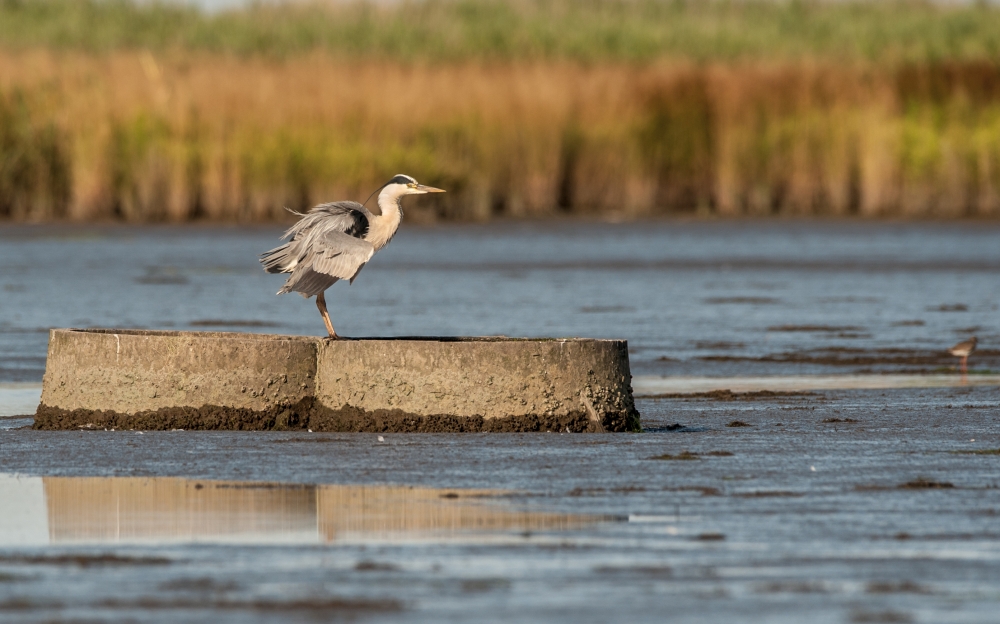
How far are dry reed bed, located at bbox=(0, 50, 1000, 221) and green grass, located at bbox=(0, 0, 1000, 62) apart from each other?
3139 millimetres

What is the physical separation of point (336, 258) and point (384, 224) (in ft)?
1.88

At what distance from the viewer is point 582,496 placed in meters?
7.41

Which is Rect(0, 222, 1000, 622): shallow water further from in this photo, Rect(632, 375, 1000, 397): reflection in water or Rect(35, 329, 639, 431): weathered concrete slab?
Rect(35, 329, 639, 431): weathered concrete slab

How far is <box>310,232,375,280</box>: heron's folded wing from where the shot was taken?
10.0 metres

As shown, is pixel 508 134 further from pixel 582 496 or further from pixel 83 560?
pixel 83 560

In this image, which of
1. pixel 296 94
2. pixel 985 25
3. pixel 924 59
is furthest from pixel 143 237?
pixel 985 25

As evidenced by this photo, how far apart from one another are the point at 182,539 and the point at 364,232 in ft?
13.7

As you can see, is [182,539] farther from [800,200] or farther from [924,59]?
[924,59]

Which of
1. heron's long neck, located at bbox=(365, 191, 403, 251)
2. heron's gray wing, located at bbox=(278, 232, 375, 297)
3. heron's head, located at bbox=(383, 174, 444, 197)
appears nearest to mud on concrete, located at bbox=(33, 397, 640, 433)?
heron's gray wing, located at bbox=(278, 232, 375, 297)

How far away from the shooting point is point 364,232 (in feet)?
34.4

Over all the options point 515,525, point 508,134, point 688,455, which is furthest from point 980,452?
point 508,134

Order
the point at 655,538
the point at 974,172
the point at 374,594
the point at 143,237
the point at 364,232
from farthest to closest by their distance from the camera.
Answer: the point at 974,172, the point at 143,237, the point at 364,232, the point at 655,538, the point at 374,594

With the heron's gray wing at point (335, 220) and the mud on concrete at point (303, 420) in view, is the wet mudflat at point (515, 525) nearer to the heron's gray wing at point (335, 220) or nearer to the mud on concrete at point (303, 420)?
the mud on concrete at point (303, 420)

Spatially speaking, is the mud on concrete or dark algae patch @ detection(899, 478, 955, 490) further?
the mud on concrete
